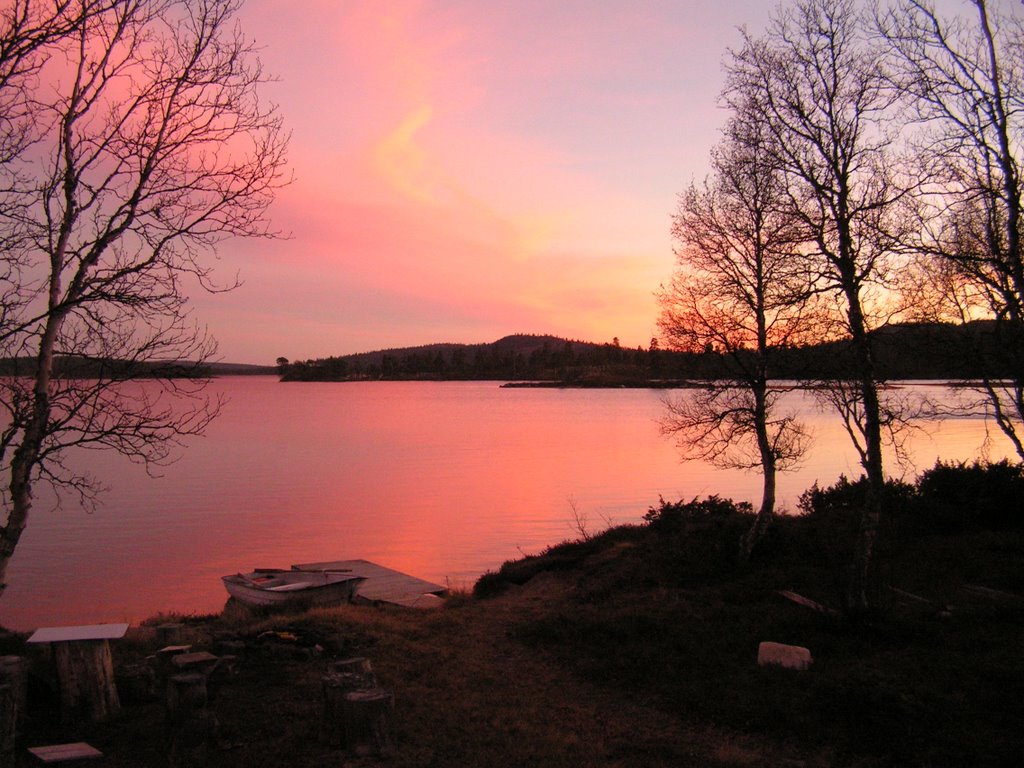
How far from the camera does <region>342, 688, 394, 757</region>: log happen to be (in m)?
6.09

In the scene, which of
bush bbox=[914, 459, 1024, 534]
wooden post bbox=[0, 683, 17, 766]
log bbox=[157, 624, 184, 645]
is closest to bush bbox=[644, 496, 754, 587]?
bush bbox=[914, 459, 1024, 534]

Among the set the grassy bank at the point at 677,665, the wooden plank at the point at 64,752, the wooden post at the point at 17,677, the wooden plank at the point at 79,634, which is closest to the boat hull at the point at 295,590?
the grassy bank at the point at 677,665

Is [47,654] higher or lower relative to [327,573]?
higher

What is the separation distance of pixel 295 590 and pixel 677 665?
808cm

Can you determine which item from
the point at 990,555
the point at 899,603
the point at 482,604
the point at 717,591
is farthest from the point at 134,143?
the point at 990,555

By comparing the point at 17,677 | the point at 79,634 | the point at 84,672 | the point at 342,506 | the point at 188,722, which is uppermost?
the point at 79,634

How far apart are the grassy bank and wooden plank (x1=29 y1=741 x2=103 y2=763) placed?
218 mm

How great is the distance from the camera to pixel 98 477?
3891 cm

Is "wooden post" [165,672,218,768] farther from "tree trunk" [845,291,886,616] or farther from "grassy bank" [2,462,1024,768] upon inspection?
"tree trunk" [845,291,886,616]

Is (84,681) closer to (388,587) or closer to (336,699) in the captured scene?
(336,699)

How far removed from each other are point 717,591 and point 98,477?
36724mm

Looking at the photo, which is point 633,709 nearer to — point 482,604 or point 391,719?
point 391,719

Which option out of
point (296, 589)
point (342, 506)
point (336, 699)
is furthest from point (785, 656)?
point (342, 506)

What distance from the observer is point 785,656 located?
812 centimetres
